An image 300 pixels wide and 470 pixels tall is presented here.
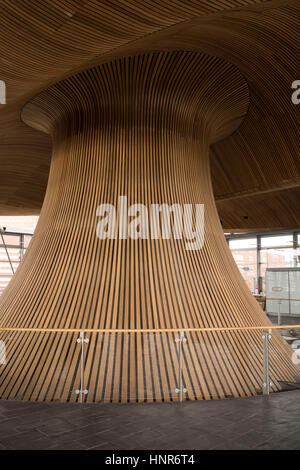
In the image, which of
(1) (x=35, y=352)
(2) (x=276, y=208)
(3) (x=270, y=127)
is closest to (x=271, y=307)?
(2) (x=276, y=208)

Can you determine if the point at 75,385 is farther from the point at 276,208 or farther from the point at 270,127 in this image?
the point at 276,208

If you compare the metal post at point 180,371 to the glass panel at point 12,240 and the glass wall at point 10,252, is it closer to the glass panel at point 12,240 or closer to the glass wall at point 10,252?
the glass wall at point 10,252

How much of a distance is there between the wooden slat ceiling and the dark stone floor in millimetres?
3641

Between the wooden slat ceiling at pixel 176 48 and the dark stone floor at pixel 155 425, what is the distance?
364cm

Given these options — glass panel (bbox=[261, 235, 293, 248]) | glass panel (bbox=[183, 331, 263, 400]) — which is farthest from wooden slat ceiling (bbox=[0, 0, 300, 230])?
glass panel (bbox=[261, 235, 293, 248])

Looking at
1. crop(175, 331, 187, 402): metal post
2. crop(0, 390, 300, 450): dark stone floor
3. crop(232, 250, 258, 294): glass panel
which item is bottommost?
crop(0, 390, 300, 450): dark stone floor

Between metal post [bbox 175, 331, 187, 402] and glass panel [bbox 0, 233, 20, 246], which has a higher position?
glass panel [bbox 0, 233, 20, 246]

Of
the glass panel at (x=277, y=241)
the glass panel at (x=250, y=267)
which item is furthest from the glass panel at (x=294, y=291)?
the glass panel at (x=250, y=267)

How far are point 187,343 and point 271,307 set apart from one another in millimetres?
12596

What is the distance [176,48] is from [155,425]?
5.11m

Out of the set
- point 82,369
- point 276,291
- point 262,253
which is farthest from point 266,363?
point 262,253

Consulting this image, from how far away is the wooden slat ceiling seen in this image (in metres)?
3.90

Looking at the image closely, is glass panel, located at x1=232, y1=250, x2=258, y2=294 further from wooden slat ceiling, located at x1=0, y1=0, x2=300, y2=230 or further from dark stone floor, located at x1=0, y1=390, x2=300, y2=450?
dark stone floor, located at x1=0, y1=390, x2=300, y2=450
